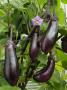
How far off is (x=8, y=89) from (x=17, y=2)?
22 cm

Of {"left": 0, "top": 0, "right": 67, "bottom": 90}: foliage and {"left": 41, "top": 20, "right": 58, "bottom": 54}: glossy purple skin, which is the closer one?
{"left": 41, "top": 20, "right": 58, "bottom": 54}: glossy purple skin

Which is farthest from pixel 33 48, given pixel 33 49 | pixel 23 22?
pixel 23 22

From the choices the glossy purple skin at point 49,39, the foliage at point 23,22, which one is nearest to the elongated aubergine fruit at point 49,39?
the glossy purple skin at point 49,39

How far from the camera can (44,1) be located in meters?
0.80

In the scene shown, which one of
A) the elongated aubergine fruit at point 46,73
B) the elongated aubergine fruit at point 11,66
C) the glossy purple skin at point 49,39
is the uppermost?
the glossy purple skin at point 49,39

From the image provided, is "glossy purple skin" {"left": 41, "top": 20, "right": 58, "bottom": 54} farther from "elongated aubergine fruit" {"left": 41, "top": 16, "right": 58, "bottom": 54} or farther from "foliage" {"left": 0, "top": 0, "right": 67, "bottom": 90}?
"foliage" {"left": 0, "top": 0, "right": 67, "bottom": 90}

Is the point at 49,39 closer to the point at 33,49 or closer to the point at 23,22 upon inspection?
the point at 33,49

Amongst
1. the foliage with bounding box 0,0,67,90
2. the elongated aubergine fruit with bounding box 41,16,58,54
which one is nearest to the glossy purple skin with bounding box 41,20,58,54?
the elongated aubergine fruit with bounding box 41,16,58,54

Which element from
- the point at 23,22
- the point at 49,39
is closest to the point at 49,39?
the point at 49,39

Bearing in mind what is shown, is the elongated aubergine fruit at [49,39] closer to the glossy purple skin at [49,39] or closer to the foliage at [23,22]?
the glossy purple skin at [49,39]

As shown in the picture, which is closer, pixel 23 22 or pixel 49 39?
pixel 49 39

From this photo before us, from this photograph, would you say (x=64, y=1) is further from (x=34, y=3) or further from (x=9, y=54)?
(x=9, y=54)

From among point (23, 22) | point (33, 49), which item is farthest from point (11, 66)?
point (23, 22)

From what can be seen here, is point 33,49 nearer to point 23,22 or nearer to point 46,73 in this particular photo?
point 46,73
